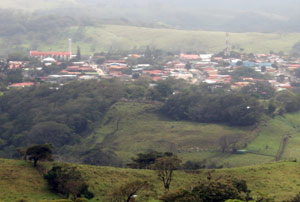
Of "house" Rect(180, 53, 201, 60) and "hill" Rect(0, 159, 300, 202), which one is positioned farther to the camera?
"house" Rect(180, 53, 201, 60)

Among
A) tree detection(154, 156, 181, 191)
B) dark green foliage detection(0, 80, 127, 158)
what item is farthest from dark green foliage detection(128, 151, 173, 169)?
dark green foliage detection(0, 80, 127, 158)

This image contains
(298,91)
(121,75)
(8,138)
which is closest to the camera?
(8,138)

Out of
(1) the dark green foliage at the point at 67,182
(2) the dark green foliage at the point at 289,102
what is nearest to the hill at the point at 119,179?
(1) the dark green foliage at the point at 67,182

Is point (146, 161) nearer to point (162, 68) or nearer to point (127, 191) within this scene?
point (127, 191)

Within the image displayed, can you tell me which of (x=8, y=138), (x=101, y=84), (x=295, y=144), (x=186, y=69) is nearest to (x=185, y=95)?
(x=101, y=84)

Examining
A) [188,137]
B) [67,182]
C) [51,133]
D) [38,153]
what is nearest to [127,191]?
[67,182]

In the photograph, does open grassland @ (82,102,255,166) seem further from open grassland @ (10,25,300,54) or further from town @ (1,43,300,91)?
open grassland @ (10,25,300,54)

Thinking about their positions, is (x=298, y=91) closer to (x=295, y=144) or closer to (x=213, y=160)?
(x=295, y=144)
